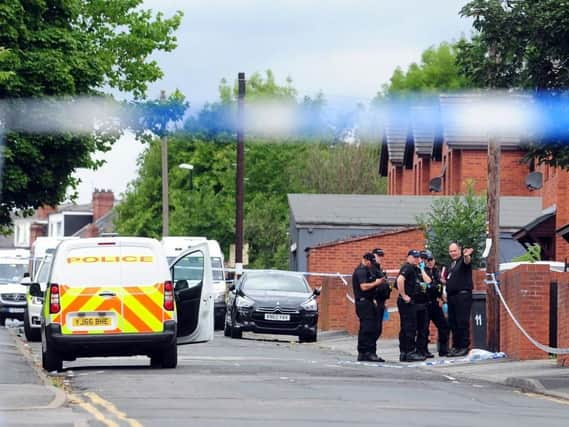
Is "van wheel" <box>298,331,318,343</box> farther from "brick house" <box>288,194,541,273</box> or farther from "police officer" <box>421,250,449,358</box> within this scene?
"brick house" <box>288,194,541,273</box>

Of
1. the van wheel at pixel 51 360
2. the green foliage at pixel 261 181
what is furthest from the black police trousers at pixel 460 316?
the green foliage at pixel 261 181

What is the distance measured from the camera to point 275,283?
36.0m

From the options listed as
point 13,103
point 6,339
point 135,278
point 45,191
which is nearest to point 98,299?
point 135,278

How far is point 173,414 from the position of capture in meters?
14.5

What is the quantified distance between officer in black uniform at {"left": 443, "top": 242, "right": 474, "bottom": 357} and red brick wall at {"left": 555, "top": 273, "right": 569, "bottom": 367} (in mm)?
2327

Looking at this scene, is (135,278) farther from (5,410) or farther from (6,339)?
(6,339)

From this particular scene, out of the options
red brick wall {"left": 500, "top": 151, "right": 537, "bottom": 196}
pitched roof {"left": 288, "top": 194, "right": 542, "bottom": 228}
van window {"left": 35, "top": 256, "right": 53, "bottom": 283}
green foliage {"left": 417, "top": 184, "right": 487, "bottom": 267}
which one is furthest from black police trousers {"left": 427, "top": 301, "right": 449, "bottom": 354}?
red brick wall {"left": 500, "top": 151, "right": 537, "bottom": 196}

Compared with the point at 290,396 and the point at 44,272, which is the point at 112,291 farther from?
the point at 44,272

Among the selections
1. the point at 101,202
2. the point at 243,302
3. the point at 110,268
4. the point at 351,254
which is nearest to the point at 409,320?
the point at 110,268

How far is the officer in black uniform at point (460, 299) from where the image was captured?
1017 inches

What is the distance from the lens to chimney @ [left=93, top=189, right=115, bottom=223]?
126562mm

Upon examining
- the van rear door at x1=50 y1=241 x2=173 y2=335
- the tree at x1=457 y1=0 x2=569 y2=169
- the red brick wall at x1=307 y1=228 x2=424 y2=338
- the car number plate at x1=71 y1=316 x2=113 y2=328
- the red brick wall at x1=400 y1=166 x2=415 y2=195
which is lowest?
the car number plate at x1=71 y1=316 x2=113 y2=328

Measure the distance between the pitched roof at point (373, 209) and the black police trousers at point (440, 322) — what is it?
64.0 feet

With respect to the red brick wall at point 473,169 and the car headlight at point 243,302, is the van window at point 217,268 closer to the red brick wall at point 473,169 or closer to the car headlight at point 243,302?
the car headlight at point 243,302
